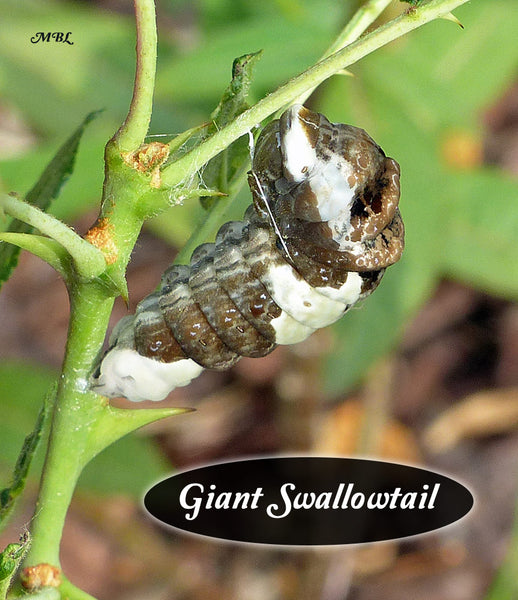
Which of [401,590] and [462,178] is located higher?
[462,178]

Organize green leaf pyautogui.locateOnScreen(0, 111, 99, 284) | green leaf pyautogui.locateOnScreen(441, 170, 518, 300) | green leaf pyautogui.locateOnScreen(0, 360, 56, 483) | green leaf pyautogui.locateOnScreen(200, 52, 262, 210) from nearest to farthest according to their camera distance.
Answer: green leaf pyautogui.locateOnScreen(200, 52, 262, 210) < green leaf pyautogui.locateOnScreen(0, 111, 99, 284) < green leaf pyautogui.locateOnScreen(0, 360, 56, 483) < green leaf pyautogui.locateOnScreen(441, 170, 518, 300)

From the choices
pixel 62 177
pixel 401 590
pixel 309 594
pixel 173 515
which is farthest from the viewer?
pixel 401 590

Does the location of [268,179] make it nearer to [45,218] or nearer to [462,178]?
[45,218]

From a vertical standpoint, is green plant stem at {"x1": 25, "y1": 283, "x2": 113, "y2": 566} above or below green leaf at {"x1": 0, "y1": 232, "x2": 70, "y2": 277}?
below

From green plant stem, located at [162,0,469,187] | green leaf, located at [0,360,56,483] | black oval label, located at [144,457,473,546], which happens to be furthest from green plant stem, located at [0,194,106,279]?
black oval label, located at [144,457,473,546]

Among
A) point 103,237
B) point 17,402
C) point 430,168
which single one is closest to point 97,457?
point 17,402

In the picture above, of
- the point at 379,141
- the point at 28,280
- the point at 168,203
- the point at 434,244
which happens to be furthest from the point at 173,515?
the point at 28,280

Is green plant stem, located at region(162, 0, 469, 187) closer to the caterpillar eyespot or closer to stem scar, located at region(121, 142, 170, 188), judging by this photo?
stem scar, located at region(121, 142, 170, 188)
